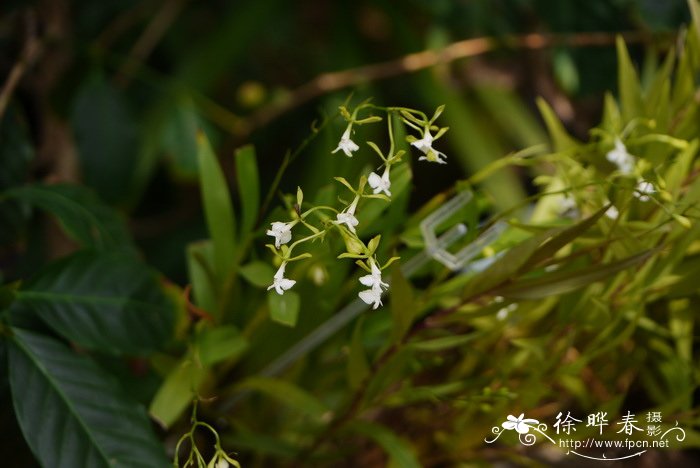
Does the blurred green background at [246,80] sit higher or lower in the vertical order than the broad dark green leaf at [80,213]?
higher

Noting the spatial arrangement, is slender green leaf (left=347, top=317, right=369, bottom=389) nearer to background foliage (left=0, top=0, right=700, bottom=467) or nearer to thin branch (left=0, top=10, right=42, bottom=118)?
background foliage (left=0, top=0, right=700, bottom=467)

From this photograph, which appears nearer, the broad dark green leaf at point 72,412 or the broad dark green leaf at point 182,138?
the broad dark green leaf at point 72,412

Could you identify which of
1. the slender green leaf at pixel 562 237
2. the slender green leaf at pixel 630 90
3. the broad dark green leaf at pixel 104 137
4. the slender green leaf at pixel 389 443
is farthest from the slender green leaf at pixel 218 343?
the broad dark green leaf at pixel 104 137

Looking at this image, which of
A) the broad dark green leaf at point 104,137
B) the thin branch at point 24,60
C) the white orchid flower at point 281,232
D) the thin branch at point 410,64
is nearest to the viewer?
the white orchid flower at point 281,232

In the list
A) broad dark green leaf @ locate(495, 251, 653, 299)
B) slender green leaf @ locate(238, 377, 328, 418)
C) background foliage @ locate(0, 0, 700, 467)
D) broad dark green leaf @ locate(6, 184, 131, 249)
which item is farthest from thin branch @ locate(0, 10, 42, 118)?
broad dark green leaf @ locate(495, 251, 653, 299)

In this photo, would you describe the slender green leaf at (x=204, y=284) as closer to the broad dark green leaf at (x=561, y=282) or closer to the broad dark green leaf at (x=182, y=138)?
the broad dark green leaf at (x=561, y=282)

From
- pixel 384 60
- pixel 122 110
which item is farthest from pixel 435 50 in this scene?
pixel 122 110
